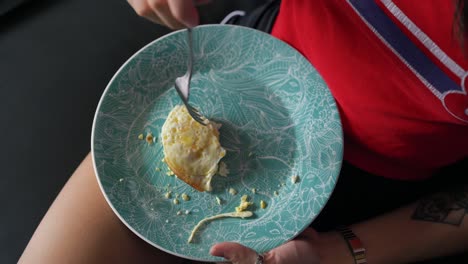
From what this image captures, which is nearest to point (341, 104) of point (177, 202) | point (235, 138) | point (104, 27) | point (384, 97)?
point (384, 97)

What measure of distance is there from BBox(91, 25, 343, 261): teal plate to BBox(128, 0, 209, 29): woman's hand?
19 cm

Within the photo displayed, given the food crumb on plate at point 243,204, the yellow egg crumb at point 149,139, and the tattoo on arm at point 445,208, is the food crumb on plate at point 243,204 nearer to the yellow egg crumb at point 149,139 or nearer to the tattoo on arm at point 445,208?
the yellow egg crumb at point 149,139

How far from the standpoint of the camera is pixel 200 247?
0.72 meters

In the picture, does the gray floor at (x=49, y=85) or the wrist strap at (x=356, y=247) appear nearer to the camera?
the wrist strap at (x=356, y=247)

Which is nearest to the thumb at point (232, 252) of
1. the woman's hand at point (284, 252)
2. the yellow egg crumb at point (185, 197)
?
the woman's hand at point (284, 252)

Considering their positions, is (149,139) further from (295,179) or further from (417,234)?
(417,234)

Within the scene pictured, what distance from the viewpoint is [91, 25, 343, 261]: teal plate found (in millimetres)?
737

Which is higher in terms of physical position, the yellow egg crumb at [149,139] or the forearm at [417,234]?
the yellow egg crumb at [149,139]

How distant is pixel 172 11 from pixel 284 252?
0.49 meters

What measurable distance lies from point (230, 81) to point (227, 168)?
0.20m

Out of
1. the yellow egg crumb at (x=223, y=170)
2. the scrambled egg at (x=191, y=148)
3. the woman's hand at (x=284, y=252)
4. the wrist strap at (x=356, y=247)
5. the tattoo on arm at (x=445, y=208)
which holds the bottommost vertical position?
the tattoo on arm at (x=445, y=208)

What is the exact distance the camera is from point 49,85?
103 cm

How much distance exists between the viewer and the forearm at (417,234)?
84 cm

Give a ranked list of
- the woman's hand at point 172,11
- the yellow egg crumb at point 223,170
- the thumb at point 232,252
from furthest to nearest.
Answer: the yellow egg crumb at point 223,170
the thumb at point 232,252
the woman's hand at point 172,11
